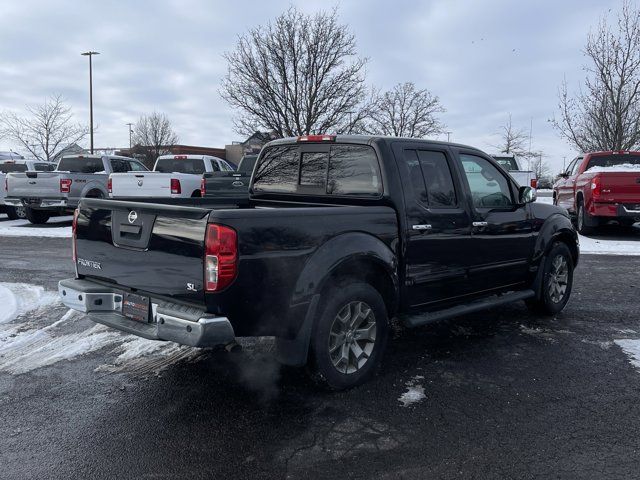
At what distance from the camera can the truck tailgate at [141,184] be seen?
13.5 meters

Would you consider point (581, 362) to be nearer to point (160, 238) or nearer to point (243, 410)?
point (243, 410)

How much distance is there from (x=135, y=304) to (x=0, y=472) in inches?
47.7

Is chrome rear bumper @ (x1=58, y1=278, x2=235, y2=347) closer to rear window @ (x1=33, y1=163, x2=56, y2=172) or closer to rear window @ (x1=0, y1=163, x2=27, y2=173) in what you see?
rear window @ (x1=0, y1=163, x2=27, y2=173)

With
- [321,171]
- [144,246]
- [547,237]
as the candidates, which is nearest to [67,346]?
[144,246]

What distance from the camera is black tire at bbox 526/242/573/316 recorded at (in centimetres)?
584

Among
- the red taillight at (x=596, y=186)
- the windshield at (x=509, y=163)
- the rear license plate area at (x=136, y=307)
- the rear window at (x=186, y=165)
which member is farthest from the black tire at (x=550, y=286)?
the rear window at (x=186, y=165)

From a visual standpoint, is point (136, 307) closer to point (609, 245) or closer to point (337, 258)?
point (337, 258)

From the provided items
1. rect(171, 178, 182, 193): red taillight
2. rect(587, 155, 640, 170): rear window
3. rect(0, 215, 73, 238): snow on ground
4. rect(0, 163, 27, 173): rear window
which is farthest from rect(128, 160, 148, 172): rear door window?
rect(587, 155, 640, 170): rear window

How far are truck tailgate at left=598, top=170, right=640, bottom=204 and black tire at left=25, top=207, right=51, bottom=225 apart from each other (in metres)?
14.1

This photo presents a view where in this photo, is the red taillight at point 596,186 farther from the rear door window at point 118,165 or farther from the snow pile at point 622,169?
the rear door window at point 118,165

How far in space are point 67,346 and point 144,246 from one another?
6.06 feet

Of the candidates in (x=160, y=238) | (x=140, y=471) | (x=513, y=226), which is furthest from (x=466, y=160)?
(x=140, y=471)

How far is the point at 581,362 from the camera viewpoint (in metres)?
4.57

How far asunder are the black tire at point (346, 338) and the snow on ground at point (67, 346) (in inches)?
51.8
